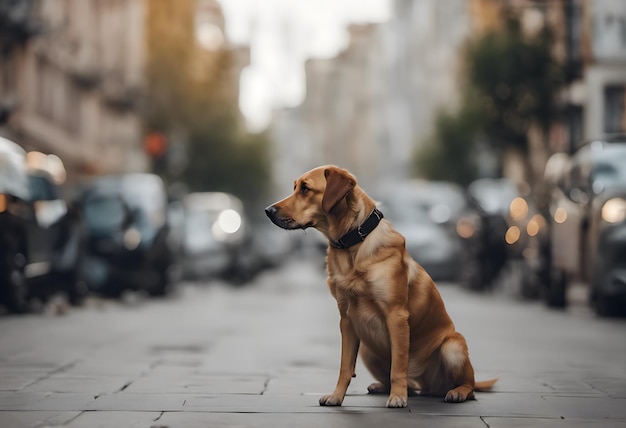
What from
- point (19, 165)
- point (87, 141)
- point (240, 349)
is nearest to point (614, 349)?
point (240, 349)

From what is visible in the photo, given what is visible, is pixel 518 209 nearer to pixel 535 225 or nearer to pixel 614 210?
pixel 535 225

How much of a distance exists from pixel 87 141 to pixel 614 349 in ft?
121

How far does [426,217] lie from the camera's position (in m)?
27.6

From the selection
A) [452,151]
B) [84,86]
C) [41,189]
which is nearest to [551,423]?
[41,189]

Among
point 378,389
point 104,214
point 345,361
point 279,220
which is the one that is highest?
point 279,220

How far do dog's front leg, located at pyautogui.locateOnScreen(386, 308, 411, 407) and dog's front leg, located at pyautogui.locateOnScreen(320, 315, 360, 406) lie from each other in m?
0.23

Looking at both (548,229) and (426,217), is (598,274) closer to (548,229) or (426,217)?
(548,229)

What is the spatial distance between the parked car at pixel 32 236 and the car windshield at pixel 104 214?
315 cm

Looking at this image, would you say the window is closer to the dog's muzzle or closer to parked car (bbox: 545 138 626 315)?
parked car (bbox: 545 138 626 315)

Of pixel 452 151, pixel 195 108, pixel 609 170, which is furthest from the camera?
pixel 452 151

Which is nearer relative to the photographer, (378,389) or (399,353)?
(399,353)

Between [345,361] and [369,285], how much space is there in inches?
17.3

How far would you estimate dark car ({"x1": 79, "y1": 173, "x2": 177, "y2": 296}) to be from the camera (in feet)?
68.3

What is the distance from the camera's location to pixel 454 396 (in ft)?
22.9
